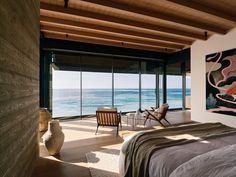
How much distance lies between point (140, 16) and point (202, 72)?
10.6ft

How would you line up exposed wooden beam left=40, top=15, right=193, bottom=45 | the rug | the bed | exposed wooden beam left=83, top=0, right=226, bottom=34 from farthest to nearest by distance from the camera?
1. exposed wooden beam left=40, top=15, right=193, bottom=45
2. exposed wooden beam left=83, top=0, right=226, bottom=34
3. the rug
4. the bed

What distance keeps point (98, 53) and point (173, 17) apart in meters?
3.62

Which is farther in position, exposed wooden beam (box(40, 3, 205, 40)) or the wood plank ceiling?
exposed wooden beam (box(40, 3, 205, 40))

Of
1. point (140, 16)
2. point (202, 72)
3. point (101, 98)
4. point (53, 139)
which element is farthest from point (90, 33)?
point (101, 98)

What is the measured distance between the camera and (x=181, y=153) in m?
1.79

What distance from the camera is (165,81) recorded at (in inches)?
349

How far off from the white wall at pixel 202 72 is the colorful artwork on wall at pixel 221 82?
6.9 inches

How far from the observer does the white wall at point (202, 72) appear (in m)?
5.24

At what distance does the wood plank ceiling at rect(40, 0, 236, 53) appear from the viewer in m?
3.66

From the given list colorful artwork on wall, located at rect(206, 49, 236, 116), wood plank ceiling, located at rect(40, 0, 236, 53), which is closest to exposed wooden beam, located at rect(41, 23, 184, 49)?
wood plank ceiling, located at rect(40, 0, 236, 53)

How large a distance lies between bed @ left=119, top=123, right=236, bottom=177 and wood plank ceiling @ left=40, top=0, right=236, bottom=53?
97.9 inches

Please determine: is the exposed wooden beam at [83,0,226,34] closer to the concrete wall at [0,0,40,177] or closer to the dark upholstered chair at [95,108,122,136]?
the concrete wall at [0,0,40,177]

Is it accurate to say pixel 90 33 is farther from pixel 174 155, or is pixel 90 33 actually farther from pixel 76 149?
pixel 174 155

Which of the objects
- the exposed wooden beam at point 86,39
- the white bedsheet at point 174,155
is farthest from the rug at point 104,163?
the exposed wooden beam at point 86,39
